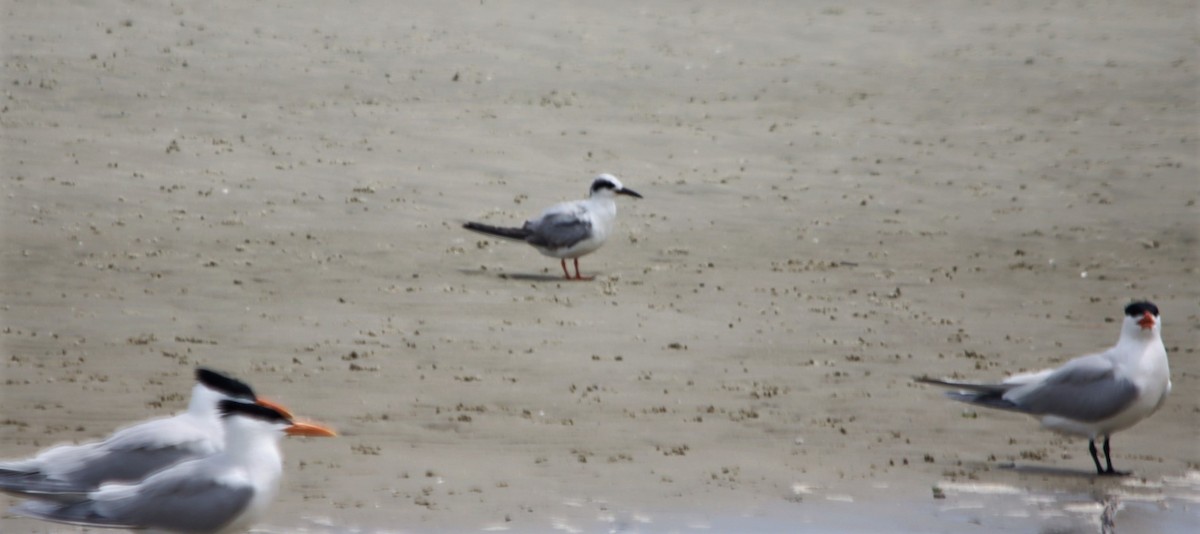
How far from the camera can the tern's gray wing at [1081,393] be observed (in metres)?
7.99

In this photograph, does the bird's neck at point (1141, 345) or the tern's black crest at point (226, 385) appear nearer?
the tern's black crest at point (226, 385)

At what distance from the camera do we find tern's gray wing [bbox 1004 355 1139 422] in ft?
26.2

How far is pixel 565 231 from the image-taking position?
11.9m

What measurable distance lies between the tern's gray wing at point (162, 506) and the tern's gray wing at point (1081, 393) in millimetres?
4035

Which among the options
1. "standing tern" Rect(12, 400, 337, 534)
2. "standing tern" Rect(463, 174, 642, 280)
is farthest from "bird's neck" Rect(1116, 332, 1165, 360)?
"standing tern" Rect(463, 174, 642, 280)

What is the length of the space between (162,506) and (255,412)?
455 mm

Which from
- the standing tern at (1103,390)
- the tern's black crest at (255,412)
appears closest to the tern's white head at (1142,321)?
the standing tern at (1103,390)

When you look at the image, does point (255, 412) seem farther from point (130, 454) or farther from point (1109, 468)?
point (1109, 468)

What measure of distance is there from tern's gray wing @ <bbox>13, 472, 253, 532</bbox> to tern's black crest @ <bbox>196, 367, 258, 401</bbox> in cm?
46

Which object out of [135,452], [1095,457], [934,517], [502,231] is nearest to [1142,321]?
[1095,457]

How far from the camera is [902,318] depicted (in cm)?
1088

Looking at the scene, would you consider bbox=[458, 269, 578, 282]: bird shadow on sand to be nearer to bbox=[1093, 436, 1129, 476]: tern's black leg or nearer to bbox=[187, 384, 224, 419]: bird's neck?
bbox=[1093, 436, 1129, 476]: tern's black leg

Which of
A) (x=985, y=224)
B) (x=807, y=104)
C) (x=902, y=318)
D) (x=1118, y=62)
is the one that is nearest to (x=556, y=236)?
(x=902, y=318)

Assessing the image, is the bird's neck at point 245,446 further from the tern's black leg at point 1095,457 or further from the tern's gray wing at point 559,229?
the tern's gray wing at point 559,229
